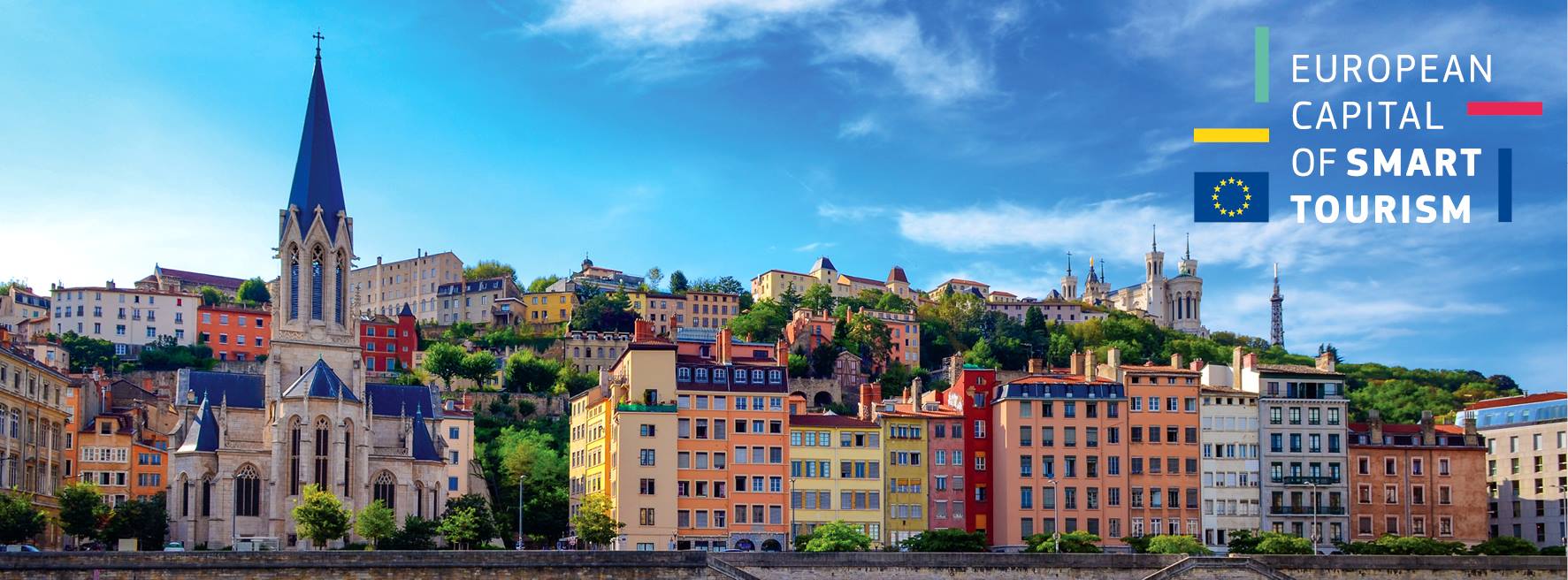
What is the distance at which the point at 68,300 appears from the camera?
516 feet

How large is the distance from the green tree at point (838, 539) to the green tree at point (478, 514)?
15.6 m

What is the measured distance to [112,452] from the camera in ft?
332

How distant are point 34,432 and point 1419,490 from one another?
68771 millimetres

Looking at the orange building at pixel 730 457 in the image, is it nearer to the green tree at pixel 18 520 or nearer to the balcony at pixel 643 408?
the balcony at pixel 643 408

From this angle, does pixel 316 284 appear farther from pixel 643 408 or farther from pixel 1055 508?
pixel 1055 508

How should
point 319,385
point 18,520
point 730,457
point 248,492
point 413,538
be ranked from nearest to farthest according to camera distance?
point 18,520
point 413,538
point 248,492
point 730,457
point 319,385

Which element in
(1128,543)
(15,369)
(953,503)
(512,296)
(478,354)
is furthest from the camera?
(512,296)

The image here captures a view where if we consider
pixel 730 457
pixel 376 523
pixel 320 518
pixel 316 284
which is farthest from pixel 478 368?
pixel 320 518

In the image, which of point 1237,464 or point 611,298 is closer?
point 1237,464

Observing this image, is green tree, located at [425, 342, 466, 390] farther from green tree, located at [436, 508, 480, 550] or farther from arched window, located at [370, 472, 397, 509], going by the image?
green tree, located at [436, 508, 480, 550]

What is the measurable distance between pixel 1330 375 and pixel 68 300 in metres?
112

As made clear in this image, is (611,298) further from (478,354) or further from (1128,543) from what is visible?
(1128,543)

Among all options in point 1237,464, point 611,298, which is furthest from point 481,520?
point 611,298

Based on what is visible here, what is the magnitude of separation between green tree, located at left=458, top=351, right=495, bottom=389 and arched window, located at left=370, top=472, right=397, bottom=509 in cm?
5907
